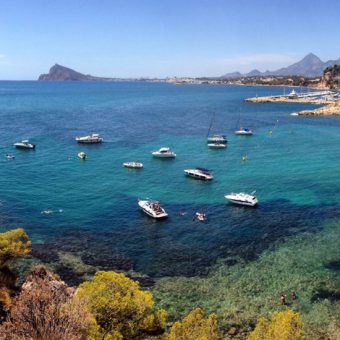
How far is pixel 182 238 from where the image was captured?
2222 inches

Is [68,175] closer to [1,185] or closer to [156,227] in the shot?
[1,185]

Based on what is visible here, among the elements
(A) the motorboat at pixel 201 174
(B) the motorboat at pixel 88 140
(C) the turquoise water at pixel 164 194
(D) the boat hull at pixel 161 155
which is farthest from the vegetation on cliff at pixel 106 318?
(B) the motorboat at pixel 88 140

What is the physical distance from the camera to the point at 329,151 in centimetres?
10888

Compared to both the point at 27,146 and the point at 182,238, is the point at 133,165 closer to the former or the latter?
the point at 27,146

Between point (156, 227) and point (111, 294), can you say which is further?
point (156, 227)

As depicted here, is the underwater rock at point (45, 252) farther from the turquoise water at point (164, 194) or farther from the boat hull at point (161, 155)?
the boat hull at point (161, 155)

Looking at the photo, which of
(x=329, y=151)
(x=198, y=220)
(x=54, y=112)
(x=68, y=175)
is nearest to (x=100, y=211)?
(x=198, y=220)

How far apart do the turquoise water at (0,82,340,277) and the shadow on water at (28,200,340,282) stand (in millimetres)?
150

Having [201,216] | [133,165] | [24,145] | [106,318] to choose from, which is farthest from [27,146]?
[106,318]

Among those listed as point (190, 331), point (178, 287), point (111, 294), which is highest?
point (111, 294)

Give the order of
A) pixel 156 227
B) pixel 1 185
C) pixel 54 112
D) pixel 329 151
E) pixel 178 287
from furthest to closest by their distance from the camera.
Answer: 1. pixel 54 112
2. pixel 329 151
3. pixel 1 185
4. pixel 156 227
5. pixel 178 287

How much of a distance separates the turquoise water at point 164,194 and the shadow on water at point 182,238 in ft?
0.49

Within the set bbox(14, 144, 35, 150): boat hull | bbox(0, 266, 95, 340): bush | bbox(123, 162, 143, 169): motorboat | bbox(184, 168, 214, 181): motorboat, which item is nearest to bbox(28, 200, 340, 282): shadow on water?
bbox(184, 168, 214, 181): motorboat

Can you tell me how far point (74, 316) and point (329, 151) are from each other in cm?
9985
